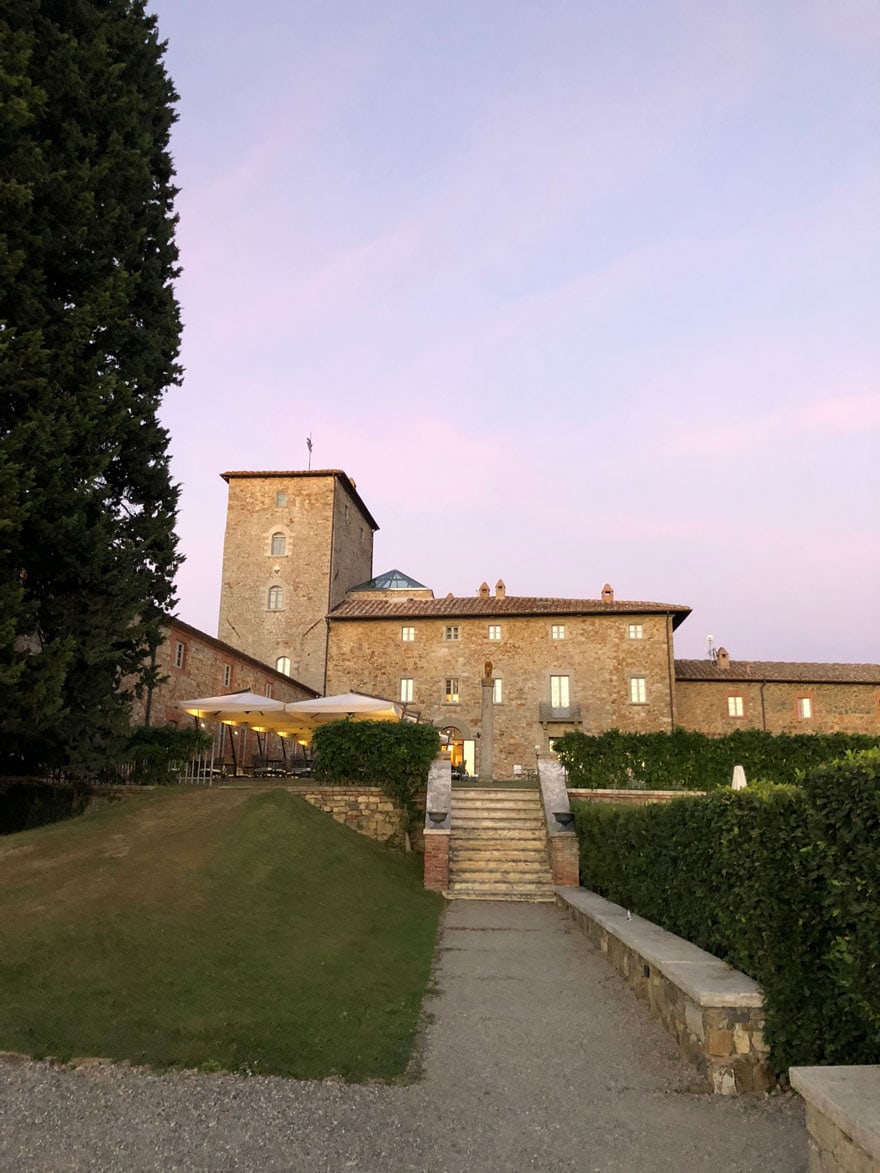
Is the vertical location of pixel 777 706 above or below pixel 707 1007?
above

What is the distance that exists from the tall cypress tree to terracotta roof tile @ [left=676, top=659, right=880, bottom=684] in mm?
24703

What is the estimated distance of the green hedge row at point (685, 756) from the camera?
1828 cm

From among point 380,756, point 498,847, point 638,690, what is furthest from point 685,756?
point 638,690

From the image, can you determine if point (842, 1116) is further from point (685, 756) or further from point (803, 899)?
point (685, 756)

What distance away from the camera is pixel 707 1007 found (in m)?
4.80

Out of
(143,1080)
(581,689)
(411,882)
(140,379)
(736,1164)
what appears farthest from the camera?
(581,689)

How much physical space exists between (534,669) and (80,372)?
75.1ft

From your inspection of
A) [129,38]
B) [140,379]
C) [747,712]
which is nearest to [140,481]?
[140,379]

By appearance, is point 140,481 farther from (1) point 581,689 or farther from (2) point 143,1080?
(1) point 581,689

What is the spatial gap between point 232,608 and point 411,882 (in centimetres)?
2611

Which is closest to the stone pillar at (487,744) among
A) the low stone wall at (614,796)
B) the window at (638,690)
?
the low stone wall at (614,796)

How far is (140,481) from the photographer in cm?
1379

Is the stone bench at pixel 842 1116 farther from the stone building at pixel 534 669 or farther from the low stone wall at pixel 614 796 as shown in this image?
the stone building at pixel 534 669

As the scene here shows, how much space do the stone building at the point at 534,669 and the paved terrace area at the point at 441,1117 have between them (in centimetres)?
2607
